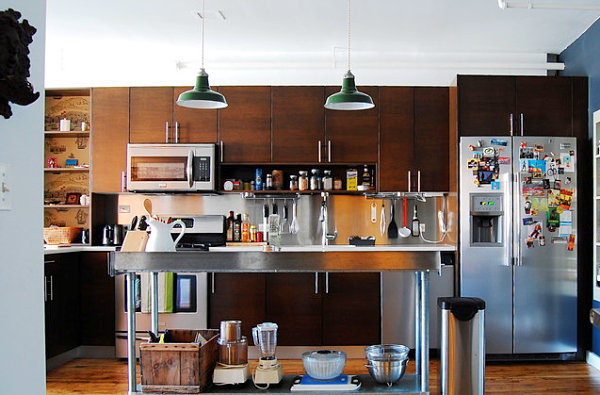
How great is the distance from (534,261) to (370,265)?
8.61ft

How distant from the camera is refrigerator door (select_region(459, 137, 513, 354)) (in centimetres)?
486

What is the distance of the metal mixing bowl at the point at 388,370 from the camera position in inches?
122

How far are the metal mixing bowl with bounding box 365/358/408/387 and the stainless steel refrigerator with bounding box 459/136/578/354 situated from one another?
1.94m

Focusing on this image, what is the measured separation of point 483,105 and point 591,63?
3.23ft

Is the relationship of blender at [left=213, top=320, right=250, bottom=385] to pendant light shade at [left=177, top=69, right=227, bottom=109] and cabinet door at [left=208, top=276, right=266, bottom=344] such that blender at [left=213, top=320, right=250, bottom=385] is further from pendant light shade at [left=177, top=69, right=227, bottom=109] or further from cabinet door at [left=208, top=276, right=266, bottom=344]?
cabinet door at [left=208, top=276, right=266, bottom=344]

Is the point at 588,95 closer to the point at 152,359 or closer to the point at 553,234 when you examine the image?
the point at 553,234

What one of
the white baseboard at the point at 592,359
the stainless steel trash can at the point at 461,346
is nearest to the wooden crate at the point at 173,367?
the stainless steel trash can at the point at 461,346

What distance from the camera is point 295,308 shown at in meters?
5.06

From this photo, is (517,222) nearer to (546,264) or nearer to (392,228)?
(546,264)

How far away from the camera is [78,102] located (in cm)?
578

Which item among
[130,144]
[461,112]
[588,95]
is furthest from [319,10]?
[588,95]

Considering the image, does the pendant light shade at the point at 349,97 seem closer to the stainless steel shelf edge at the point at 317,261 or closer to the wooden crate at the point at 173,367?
the stainless steel shelf edge at the point at 317,261

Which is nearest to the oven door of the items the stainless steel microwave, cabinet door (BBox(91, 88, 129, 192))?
the stainless steel microwave

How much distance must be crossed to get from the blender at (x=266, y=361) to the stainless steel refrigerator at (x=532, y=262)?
7.42 ft
